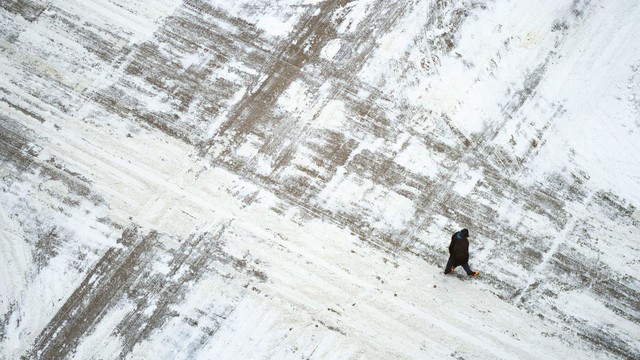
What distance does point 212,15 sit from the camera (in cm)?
1045

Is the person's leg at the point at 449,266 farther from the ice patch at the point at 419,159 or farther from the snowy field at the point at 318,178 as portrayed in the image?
the ice patch at the point at 419,159

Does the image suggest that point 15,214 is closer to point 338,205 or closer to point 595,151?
point 338,205

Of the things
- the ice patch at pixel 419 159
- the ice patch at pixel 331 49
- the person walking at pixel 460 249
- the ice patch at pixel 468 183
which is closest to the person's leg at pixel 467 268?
the person walking at pixel 460 249

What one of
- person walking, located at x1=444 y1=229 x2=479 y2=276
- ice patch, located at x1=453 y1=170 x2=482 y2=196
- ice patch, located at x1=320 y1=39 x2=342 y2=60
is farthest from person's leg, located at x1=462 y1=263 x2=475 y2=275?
ice patch, located at x1=320 y1=39 x2=342 y2=60

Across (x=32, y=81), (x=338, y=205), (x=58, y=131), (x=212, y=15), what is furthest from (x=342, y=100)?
(x=32, y=81)

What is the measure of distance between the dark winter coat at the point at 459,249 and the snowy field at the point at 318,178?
506 millimetres

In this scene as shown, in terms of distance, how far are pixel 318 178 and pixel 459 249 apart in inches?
101

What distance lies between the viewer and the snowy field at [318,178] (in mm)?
8516

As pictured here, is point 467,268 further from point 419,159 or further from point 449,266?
point 419,159

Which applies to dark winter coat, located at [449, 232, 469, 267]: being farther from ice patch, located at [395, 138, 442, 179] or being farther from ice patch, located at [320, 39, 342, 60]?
ice patch, located at [320, 39, 342, 60]

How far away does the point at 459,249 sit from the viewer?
835 cm

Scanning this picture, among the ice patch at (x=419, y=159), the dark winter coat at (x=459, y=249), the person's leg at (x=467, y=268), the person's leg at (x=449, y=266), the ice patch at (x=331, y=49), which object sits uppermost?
the ice patch at (x=331, y=49)

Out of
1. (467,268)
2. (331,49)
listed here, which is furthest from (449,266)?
(331,49)

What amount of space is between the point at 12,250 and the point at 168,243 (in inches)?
98.9
